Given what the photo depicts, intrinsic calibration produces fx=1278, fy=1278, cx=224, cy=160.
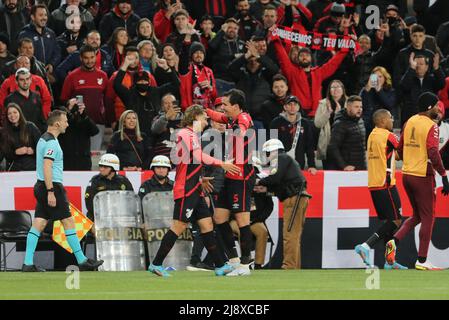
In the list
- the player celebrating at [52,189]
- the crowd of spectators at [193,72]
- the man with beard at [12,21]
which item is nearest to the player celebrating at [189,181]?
the player celebrating at [52,189]

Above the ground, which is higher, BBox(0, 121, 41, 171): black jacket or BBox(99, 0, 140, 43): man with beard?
BBox(99, 0, 140, 43): man with beard

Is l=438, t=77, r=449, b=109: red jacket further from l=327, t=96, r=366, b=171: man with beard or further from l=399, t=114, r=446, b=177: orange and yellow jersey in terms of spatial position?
l=399, t=114, r=446, b=177: orange and yellow jersey

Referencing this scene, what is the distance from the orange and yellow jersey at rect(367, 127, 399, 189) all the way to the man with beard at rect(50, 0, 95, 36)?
6167 mm

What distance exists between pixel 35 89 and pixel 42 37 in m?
1.51

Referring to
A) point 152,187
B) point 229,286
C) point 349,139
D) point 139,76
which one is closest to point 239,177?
point 229,286

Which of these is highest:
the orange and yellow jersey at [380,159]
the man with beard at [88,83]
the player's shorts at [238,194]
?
the man with beard at [88,83]

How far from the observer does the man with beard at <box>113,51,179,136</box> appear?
20.3 meters

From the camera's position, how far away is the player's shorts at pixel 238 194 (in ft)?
53.6

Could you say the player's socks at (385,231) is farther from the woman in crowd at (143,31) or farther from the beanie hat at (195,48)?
the woman in crowd at (143,31)

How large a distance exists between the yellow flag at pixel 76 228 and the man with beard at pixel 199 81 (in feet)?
10.1

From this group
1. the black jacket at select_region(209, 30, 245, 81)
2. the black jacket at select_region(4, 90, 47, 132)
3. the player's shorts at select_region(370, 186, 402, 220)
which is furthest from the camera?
the black jacket at select_region(209, 30, 245, 81)

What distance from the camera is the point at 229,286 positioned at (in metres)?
14.3

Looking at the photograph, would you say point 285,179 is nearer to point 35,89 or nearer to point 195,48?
point 195,48

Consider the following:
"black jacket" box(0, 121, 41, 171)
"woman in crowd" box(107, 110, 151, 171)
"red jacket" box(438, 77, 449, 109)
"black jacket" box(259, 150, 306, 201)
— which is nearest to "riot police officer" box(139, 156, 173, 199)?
"woman in crowd" box(107, 110, 151, 171)
